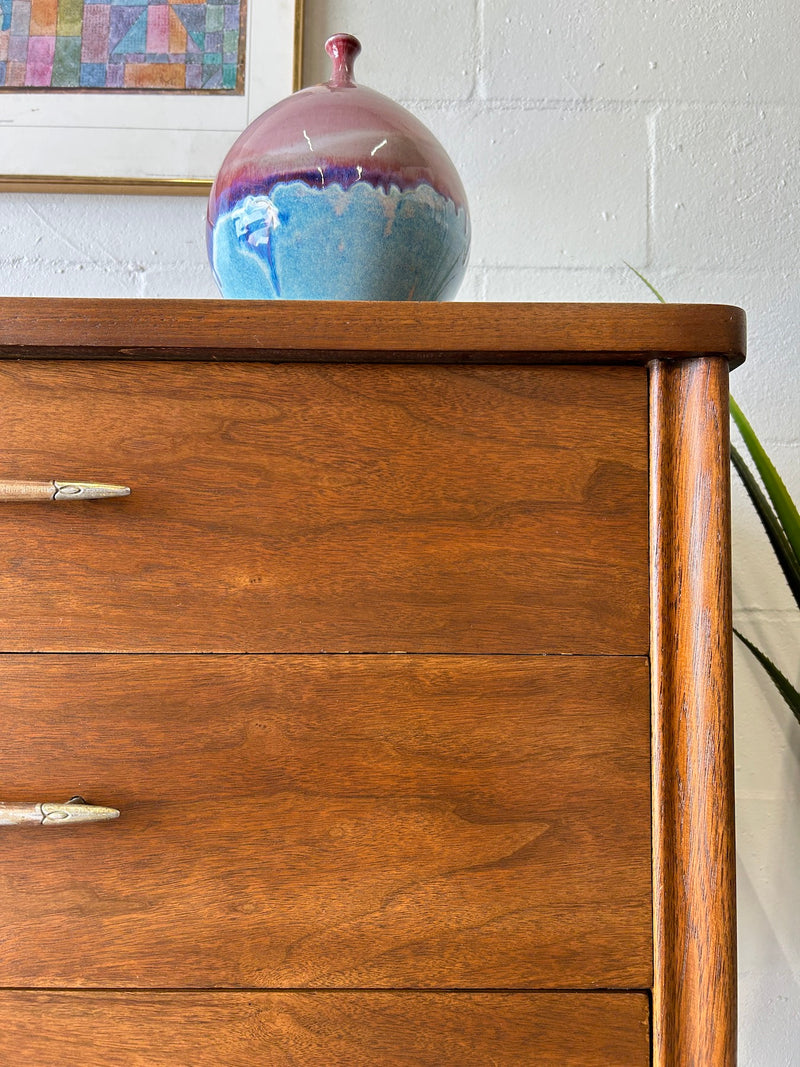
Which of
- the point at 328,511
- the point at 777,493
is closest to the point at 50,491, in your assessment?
the point at 328,511

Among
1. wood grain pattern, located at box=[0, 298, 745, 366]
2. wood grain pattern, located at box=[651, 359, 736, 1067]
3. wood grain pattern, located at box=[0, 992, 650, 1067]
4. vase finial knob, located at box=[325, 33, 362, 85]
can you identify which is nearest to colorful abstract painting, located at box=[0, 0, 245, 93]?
vase finial knob, located at box=[325, 33, 362, 85]

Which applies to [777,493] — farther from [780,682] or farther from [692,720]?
[692,720]

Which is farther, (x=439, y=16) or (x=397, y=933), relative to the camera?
(x=439, y=16)

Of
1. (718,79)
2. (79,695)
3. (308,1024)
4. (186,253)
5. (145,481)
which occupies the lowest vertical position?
(308,1024)

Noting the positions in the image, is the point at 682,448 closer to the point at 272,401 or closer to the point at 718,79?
the point at 272,401

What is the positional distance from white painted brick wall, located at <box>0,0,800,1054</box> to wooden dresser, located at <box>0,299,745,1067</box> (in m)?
0.51

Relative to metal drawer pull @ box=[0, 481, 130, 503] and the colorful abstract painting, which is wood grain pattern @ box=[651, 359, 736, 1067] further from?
the colorful abstract painting

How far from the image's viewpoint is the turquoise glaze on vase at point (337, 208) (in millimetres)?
615

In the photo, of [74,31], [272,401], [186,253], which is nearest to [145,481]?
[272,401]

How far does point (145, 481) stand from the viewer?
526 mm

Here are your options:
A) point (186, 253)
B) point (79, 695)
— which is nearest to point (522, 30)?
point (186, 253)

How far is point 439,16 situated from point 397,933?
95 centimetres

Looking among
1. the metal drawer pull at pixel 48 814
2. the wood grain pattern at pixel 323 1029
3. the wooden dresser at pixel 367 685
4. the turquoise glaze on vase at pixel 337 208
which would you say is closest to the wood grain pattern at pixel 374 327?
the wooden dresser at pixel 367 685

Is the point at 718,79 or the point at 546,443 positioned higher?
the point at 718,79
